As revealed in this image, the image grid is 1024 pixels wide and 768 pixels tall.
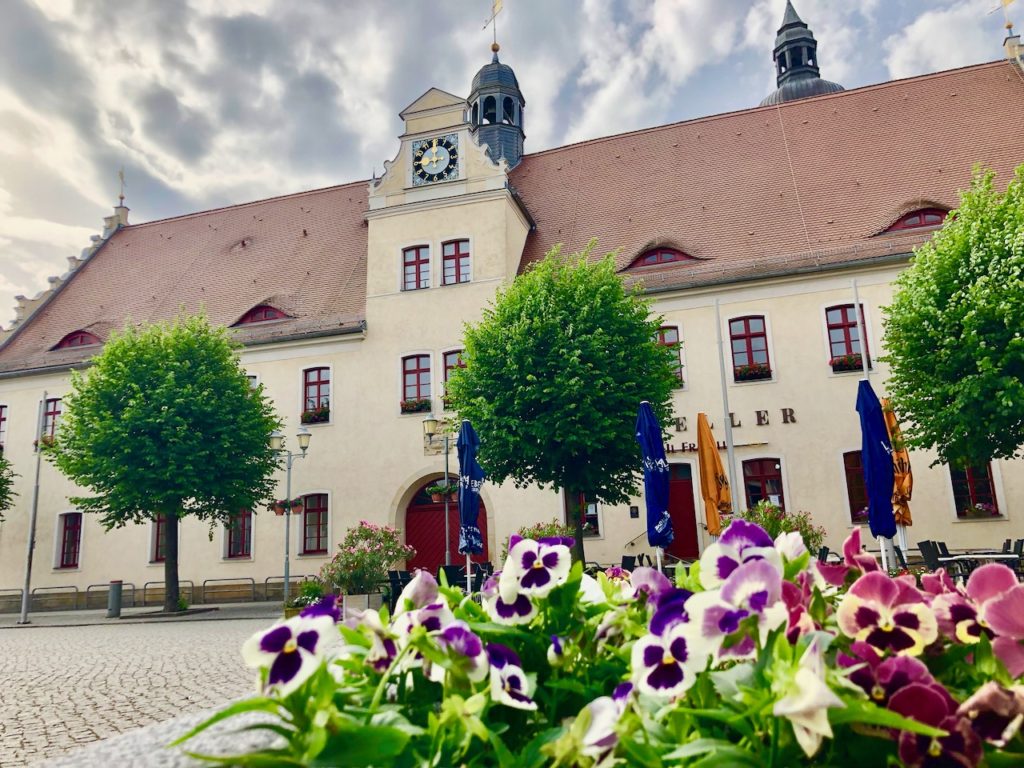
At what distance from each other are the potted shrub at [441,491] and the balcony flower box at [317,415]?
4.01 metres

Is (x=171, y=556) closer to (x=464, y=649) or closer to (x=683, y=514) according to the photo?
(x=683, y=514)

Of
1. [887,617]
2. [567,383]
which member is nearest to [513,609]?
[887,617]

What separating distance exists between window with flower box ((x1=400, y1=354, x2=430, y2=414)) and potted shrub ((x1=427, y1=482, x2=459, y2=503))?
2.35 m

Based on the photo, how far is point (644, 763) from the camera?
0.88 metres

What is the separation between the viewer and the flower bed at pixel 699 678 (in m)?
0.86

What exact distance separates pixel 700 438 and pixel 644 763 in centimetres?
1411

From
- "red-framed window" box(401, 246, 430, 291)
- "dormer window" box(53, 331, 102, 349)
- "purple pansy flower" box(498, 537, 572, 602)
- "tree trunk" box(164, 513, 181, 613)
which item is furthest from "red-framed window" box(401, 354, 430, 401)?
"purple pansy flower" box(498, 537, 572, 602)

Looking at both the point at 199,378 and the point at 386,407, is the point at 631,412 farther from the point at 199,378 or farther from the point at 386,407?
the point at 199,378

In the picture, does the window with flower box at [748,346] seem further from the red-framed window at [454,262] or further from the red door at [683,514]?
the red-framed window at [454,262]

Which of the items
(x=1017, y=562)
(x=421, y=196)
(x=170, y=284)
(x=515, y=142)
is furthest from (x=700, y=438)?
(x=170, y=284)

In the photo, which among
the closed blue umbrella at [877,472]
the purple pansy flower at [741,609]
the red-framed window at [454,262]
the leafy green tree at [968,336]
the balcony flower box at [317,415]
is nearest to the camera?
the purple pansy flower at [741,609]

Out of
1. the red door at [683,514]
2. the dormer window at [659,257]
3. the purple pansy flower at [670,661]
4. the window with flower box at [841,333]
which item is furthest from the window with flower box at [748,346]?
the purple pansy flower at [670,661]

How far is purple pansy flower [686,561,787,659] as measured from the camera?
100cm

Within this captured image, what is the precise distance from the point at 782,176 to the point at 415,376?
12555mm
